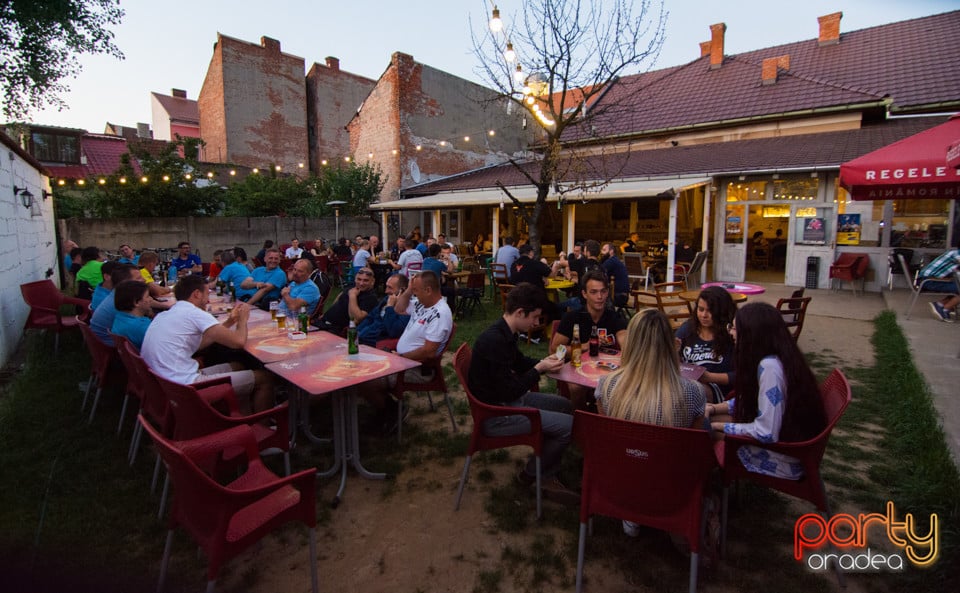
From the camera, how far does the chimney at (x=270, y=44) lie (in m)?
22.4

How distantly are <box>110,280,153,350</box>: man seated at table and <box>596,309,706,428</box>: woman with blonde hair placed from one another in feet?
11.3

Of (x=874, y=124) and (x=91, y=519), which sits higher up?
(x=874, y=124)

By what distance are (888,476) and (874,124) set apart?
12.6 metres

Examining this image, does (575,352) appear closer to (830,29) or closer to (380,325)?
(380,325)

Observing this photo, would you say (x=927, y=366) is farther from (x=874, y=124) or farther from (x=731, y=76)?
(x=731, y=76)

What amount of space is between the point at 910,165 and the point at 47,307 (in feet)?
32.6

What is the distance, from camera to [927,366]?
4.68m

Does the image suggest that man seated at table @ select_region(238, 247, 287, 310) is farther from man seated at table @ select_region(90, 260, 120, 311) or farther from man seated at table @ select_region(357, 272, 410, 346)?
man seated at table @ select_region(357, 272, 410, 346)

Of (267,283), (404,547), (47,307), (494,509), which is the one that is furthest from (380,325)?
(47,307)

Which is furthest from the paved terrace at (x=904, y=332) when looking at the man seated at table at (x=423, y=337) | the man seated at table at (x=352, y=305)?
the man seated at table at (x=352, y=305)

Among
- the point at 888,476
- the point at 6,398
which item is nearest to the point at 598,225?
the point at 888,476

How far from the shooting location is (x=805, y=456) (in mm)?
2139

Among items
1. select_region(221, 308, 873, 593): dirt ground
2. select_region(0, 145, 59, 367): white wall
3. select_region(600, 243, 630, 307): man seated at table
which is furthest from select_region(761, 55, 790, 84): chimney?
select_region(0, 145, 59, 367): white wall

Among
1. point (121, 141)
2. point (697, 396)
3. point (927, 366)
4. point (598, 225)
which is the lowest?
point (927, 366)
